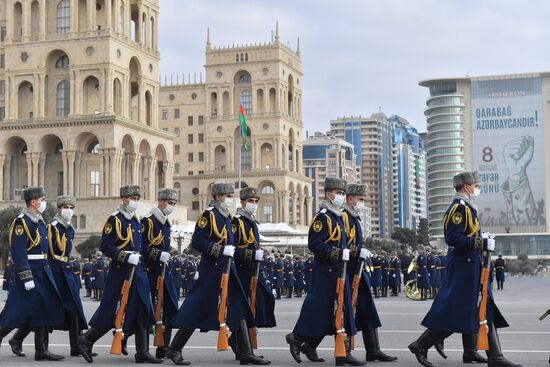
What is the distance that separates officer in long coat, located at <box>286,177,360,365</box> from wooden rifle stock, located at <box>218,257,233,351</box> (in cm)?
78

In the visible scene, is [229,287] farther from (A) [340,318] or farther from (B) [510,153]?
(B) [510,153]

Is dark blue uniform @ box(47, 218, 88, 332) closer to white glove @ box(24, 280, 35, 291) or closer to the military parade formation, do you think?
the military parade formation

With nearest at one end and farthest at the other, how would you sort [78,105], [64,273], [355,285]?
[355,285] → [64,273] → [78,105]

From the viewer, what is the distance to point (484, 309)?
1058cm

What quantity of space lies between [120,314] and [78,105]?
2010 inches

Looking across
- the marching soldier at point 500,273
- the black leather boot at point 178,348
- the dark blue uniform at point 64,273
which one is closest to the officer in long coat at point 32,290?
the dark blue uniform at point 64,273

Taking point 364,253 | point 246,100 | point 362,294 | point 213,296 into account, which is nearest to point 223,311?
point 213,296

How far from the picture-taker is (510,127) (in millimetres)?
160625

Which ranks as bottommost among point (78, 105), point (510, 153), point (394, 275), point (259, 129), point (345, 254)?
point (394, 275)

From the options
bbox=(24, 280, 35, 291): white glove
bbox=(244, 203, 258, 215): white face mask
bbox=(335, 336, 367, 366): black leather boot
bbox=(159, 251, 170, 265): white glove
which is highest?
bbox=(244, 203, 258, 215): white face mask

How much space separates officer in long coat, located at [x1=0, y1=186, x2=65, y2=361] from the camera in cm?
1179

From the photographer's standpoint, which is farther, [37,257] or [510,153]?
[510,153]

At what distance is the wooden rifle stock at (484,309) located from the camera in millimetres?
10312

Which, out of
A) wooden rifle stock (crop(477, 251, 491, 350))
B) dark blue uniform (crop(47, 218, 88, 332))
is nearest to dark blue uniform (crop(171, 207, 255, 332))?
dark blue uniform (crop(47, 218, 88, 332))
